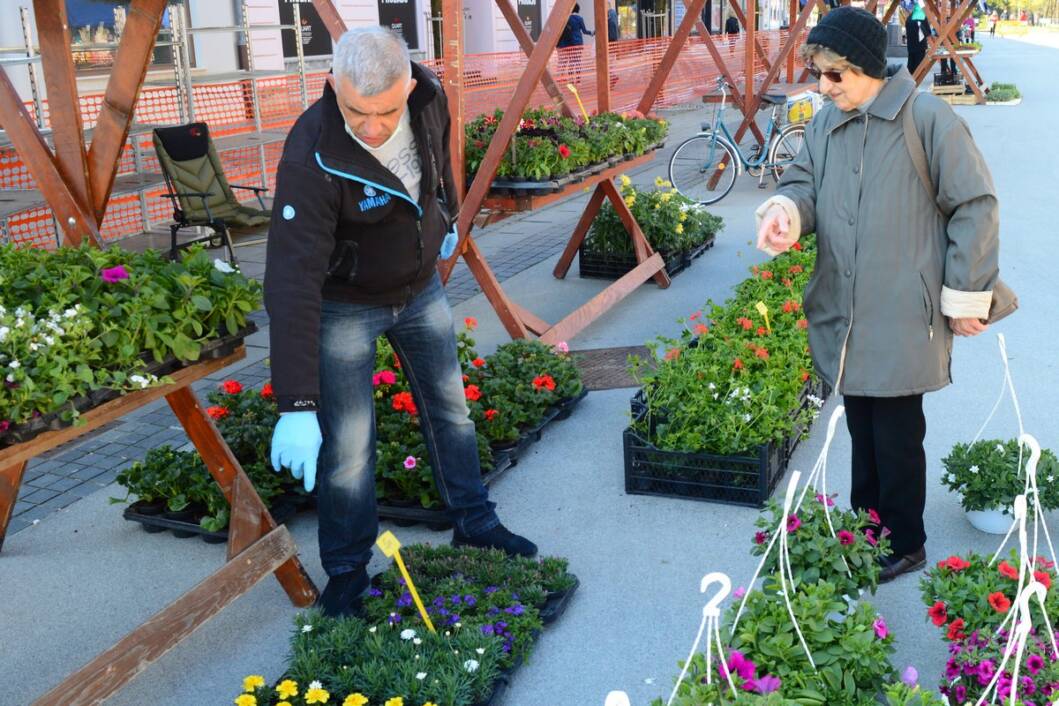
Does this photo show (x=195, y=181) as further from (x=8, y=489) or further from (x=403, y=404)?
(x=8, y=489)

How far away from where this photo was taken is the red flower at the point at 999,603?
2648mm

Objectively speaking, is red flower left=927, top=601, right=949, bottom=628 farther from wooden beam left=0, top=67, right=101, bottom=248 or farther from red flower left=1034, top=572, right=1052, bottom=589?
wooden beam left=0, top=67, right=101, bottom=248

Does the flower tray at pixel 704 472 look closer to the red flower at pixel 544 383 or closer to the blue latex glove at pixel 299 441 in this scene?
the red flower at pixel 544 383

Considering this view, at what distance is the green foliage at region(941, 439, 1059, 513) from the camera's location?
3.76 metres

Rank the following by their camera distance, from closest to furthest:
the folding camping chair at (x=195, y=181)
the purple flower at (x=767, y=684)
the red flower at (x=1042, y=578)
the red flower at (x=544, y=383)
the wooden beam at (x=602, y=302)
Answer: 1. the purple flower at (x=767, y=684)
2. the red flower at (x=1042, y=578)
3. the red flower at (x=544, y=383)
4. the wooden beam at (x=602, y=302)
5. the folding camping chair at (x=195, y=181)

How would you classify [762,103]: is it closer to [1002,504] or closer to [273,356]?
[1002,504]

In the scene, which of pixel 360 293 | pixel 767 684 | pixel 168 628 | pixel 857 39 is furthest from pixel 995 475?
pixel 168 628

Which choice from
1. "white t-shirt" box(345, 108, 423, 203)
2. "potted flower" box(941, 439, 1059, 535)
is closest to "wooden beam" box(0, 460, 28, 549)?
"white t-shirt" box(345, 108, 423, 203)

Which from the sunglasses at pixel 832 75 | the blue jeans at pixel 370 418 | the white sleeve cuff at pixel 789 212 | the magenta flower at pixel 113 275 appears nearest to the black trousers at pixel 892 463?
the white sleeve cuff at pixel 789 212

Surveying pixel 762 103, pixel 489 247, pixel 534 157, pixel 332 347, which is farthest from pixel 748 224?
pixel 332 347

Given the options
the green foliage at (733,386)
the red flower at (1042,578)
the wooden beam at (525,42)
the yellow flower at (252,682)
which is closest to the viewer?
the red flower at (1042,578)

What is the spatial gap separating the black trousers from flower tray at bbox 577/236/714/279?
4.38m

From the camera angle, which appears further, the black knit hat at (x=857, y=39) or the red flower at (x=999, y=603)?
the black knit hat at (x=857, y=39)

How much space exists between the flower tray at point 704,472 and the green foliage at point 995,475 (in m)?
0.65
